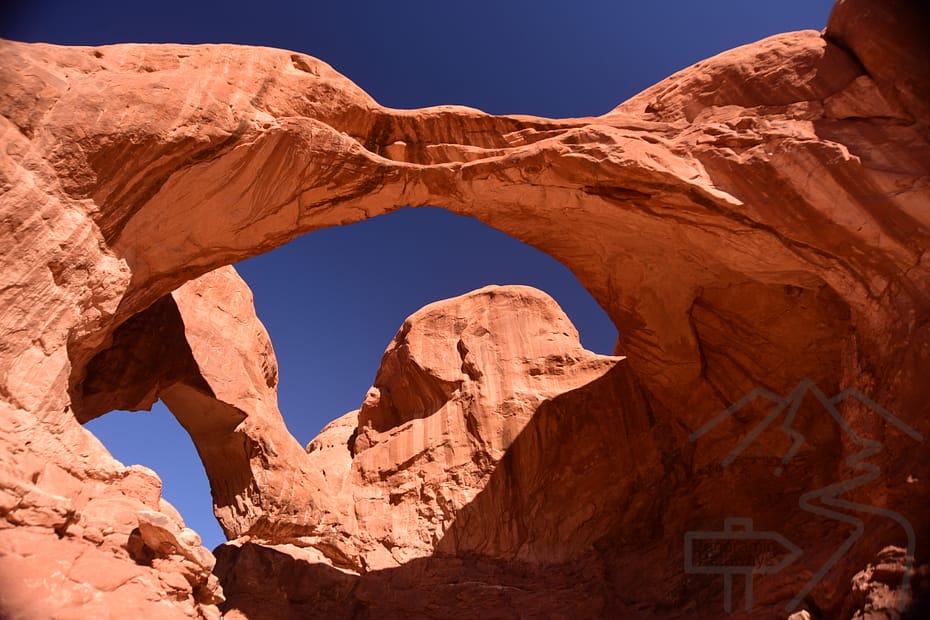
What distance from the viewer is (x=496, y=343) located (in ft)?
52.9

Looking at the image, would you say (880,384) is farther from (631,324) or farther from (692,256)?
(631,324)

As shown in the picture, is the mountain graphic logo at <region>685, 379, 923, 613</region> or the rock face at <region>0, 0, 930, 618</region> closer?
the rock face at <region>0, 0, 930, 618</region>

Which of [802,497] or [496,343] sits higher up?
[496,343]

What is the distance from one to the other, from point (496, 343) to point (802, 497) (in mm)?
7261

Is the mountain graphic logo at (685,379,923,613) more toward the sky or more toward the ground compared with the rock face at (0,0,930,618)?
more toward the ground

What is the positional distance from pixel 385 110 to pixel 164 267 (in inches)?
157

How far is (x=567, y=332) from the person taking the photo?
54.0 feet

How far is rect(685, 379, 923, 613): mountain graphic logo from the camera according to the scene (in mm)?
7715

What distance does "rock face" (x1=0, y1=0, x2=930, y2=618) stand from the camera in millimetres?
7336

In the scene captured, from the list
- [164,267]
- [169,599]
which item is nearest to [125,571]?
[169,599]

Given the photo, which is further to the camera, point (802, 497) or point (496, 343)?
point (496, 343)

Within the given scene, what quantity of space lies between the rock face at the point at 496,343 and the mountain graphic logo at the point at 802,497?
0.18ft

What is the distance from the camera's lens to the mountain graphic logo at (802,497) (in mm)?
7715

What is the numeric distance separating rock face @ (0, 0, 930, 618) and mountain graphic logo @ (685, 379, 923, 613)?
56 millimetres
